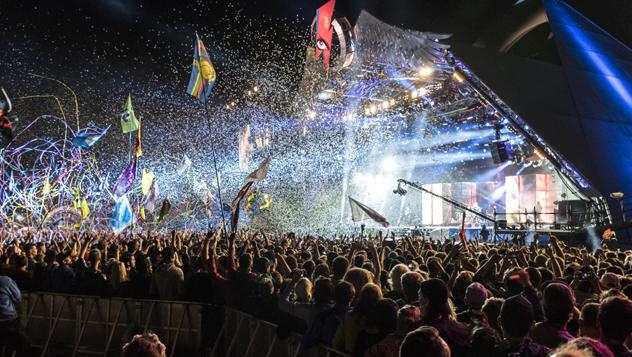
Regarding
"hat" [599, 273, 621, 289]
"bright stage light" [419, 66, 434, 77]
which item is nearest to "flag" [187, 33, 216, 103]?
"hat" [599, 273, 621, 289]

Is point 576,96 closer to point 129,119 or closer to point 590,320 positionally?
point 129,119

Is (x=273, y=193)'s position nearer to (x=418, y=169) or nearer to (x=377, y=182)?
(x=377, y=182)

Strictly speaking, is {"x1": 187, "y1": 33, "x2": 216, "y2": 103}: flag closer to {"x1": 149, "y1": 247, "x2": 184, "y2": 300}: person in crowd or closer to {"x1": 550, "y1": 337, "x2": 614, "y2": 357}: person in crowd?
{"x1": 149, "y1": 247, "x2": 184, "y2": 300}: person in crowd

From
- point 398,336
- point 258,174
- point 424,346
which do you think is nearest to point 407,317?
point 398,336

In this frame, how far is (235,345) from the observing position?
788 cm

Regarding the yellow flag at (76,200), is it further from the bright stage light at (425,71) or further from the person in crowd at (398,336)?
the person in crowd at (398,336)

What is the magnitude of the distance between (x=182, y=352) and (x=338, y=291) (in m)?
4.55

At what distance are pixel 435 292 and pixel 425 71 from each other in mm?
25004

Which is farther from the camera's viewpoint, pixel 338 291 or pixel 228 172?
pixel 228 172

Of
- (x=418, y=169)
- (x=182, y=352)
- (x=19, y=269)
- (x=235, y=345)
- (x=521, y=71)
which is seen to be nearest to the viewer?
(x=235, y=345)

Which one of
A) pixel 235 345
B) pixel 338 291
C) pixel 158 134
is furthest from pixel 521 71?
pixel 158 134

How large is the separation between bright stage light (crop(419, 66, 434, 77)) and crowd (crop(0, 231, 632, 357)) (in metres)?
17.5

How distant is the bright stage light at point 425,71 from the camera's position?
27263 millimetres

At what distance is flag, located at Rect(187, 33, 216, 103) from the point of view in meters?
14.8
